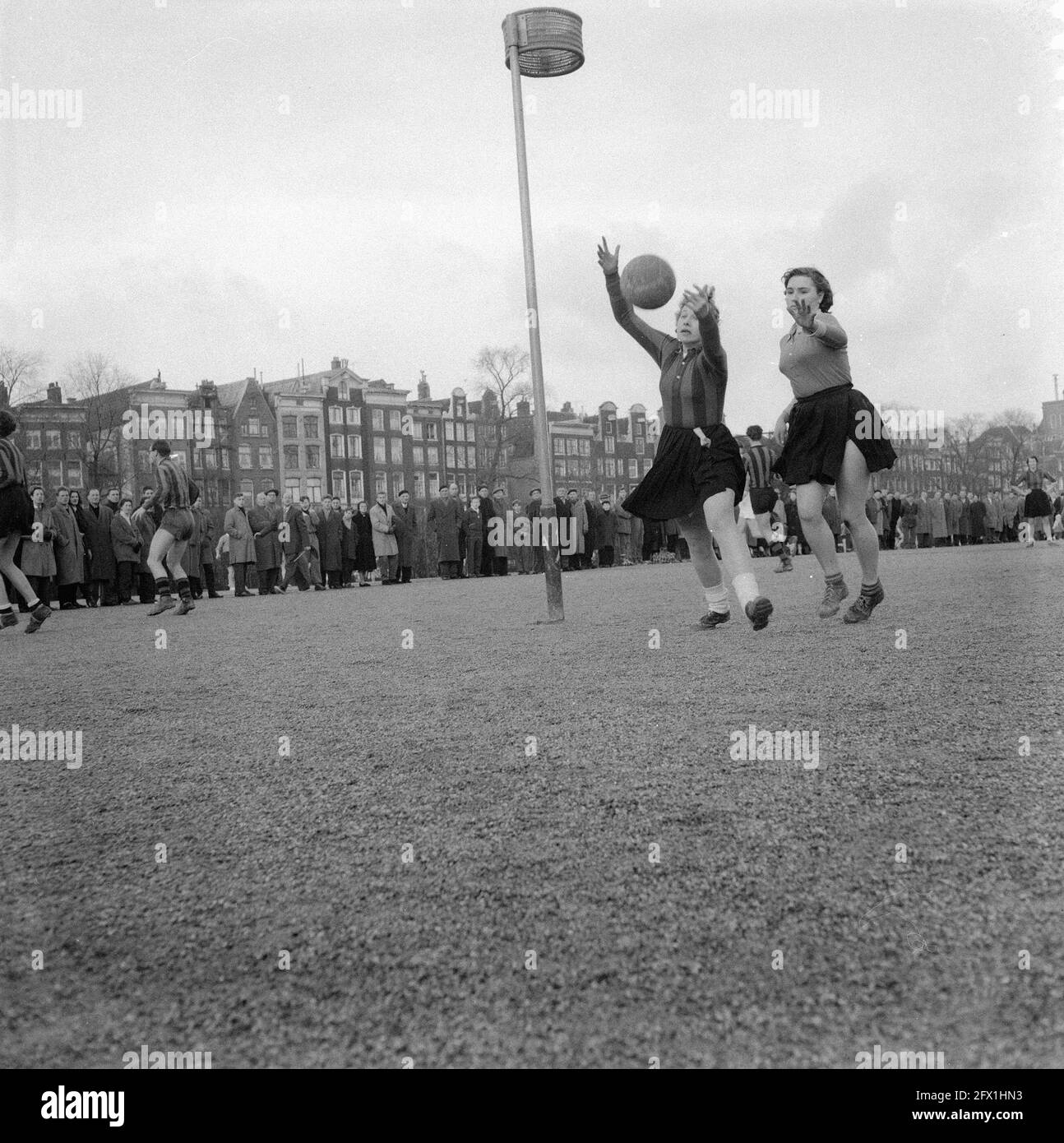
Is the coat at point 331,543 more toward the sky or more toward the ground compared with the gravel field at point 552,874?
more toward the sky

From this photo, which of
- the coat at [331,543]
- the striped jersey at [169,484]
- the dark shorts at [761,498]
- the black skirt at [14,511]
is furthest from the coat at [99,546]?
the dark shorts at [761,498]

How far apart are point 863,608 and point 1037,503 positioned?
21.2m

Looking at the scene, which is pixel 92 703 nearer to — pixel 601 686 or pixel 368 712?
pixel 368 712

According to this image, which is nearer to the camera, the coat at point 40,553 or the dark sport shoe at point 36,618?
the dark sport shoe at point 36,618

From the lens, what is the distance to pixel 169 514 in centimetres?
1377

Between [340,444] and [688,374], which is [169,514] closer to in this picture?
[688,374]

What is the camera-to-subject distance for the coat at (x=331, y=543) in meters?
26.2

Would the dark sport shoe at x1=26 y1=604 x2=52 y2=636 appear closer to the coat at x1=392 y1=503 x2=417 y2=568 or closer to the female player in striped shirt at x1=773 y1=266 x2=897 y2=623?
the female player in striped shirt at x1=773 y1=266 x2=897 y2=623

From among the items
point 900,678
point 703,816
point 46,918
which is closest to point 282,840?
point 46,918

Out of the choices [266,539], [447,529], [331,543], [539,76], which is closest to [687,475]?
[539,76]

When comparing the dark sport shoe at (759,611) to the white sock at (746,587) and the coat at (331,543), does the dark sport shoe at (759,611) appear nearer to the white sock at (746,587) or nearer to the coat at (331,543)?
the white sock at (746,587)

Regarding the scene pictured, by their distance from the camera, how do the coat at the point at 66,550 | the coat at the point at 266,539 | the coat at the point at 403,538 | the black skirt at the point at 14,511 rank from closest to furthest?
the black skirt at the point at 14,511 → the coat at the point at 66,550 → the coat at the point at 266,539 → the coat at the point at 403,538

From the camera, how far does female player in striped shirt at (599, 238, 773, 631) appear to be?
26.0 ft

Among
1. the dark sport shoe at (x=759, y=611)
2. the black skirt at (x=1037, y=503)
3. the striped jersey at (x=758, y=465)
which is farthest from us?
the black skirt at (x=1037, y=503)
